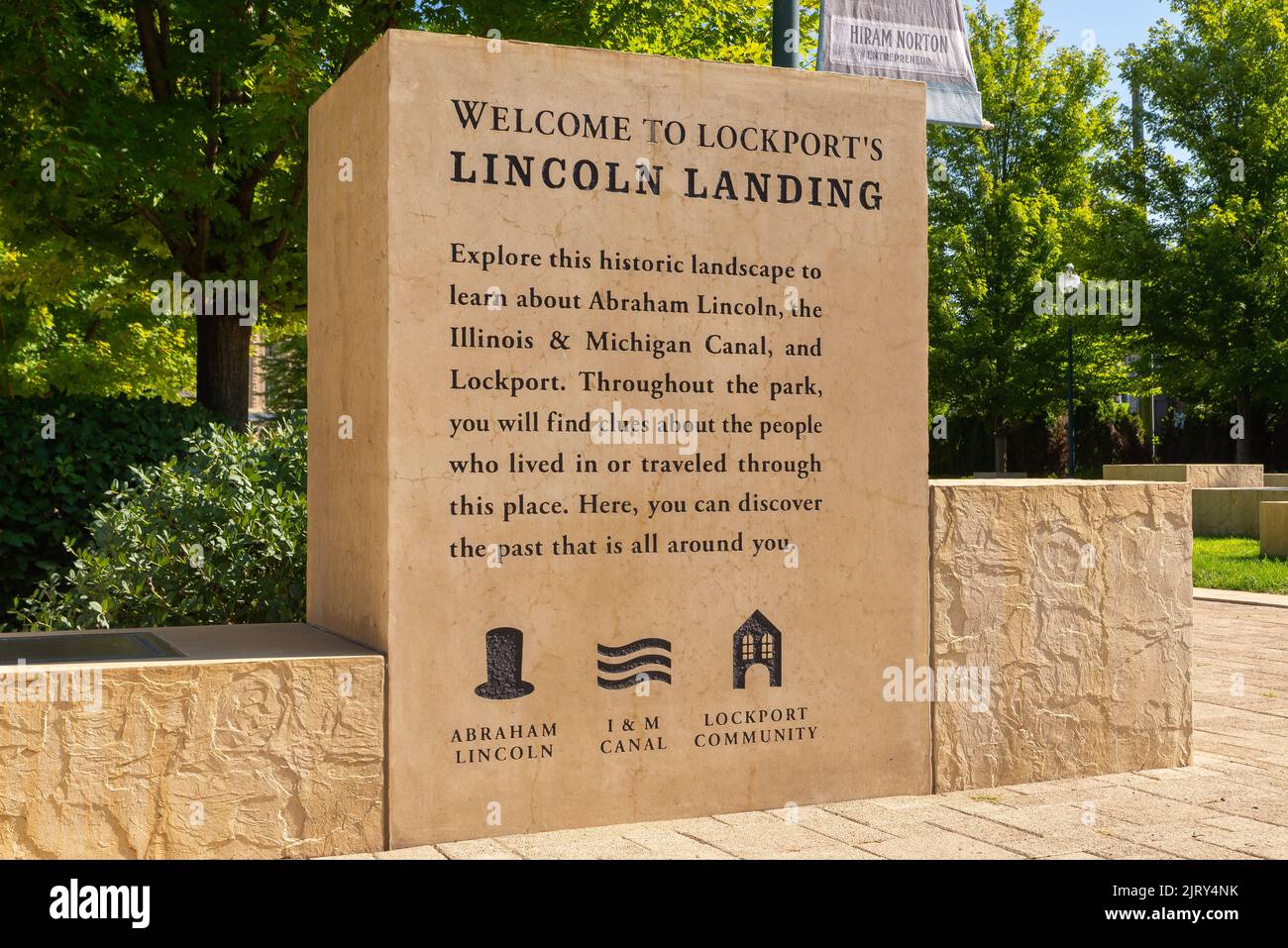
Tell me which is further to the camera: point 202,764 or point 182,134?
point 182,134

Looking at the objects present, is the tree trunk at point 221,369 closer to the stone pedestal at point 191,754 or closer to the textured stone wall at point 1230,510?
the stone pedestal at point 191,754

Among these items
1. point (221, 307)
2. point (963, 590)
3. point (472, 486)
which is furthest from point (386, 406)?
point (221, 307)

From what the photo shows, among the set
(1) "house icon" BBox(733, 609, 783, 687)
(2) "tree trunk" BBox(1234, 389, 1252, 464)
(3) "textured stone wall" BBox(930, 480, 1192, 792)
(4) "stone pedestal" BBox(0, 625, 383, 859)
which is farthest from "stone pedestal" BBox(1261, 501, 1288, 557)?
(4) "stone pedestal" BBox(0, 625, 383, 859)

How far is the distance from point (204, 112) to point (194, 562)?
7129mm

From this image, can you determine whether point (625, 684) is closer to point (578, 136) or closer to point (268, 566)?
point (578, 136)

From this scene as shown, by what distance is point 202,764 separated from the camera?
461cm

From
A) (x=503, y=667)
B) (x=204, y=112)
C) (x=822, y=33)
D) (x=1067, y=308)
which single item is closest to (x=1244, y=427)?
(x=1067, y=308)

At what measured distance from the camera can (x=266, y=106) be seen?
11.2 metres

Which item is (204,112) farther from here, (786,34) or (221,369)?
(786,34)

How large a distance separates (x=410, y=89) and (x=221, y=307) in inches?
385

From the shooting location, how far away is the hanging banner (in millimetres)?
8516

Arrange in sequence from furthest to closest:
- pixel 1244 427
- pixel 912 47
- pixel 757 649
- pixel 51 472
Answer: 1. pixel 1244 427
2. pixel 51 472
3. pixel 912 47
4. pixel 757 649

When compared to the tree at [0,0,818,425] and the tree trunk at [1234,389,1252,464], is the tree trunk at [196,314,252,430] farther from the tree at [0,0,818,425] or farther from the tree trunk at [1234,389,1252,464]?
the tree trunk at [1234,389,1252,464]

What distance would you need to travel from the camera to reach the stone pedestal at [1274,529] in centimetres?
1756
